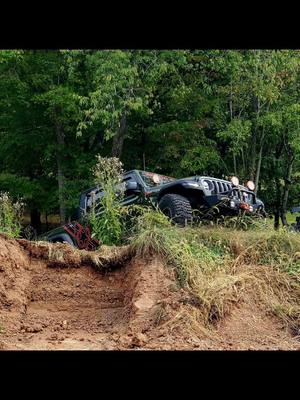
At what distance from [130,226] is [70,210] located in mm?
12626

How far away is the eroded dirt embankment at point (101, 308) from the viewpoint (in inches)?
281

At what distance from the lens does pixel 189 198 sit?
11.1 meters

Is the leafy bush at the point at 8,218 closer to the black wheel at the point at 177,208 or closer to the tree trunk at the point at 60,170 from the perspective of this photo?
the black wheel at the point at 177,208

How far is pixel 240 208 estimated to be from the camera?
35.5ft

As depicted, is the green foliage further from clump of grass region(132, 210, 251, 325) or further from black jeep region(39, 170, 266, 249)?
clump of grass region(132, 210, 251, 325)

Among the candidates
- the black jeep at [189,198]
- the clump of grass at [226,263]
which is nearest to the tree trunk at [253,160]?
the black jeep at [189,198]

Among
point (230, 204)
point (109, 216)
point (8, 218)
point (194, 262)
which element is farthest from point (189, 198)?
point (8, 218)

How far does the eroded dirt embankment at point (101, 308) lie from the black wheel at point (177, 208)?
4.07 ft

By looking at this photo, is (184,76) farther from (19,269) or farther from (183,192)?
(19,269)

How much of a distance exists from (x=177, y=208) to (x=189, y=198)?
86cm

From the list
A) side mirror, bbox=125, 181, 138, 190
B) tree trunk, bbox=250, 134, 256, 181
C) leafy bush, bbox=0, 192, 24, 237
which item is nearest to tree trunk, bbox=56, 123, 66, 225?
tree trunk, bbox=250, 134, 256, 181

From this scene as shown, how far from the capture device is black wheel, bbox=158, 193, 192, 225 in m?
10.3
